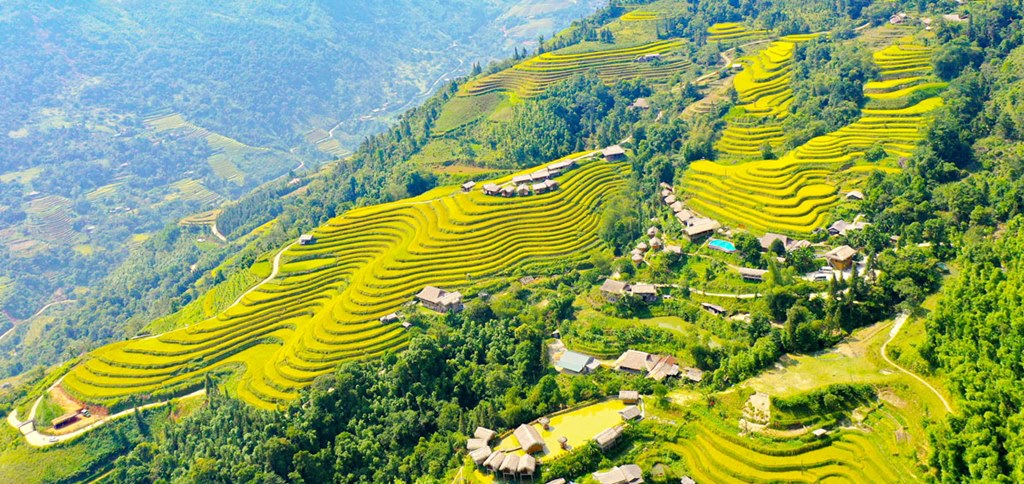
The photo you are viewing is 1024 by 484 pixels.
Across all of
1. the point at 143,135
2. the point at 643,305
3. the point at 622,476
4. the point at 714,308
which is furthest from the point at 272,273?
the point at 143,135

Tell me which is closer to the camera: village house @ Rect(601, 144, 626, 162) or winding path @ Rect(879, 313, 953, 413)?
winding path @ Rect(879, 313, 953, 413)

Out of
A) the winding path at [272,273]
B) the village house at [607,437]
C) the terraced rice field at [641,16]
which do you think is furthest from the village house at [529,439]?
the terraced rice field at [641,16]

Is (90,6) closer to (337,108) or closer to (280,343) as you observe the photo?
(337,108)

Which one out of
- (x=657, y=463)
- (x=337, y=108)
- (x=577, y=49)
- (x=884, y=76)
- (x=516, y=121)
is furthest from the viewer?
(x=337, y=108)

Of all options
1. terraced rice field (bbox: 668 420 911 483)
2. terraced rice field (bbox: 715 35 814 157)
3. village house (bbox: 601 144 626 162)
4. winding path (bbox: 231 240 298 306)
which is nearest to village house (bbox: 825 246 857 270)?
terraced rice field (bbox: 715 35 814 157)

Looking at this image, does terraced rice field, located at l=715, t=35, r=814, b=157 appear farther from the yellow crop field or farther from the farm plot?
the farm plot

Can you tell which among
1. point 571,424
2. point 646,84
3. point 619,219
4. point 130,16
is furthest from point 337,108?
point 571,424

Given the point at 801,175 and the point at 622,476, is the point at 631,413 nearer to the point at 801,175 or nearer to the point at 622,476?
the point at 622,476
